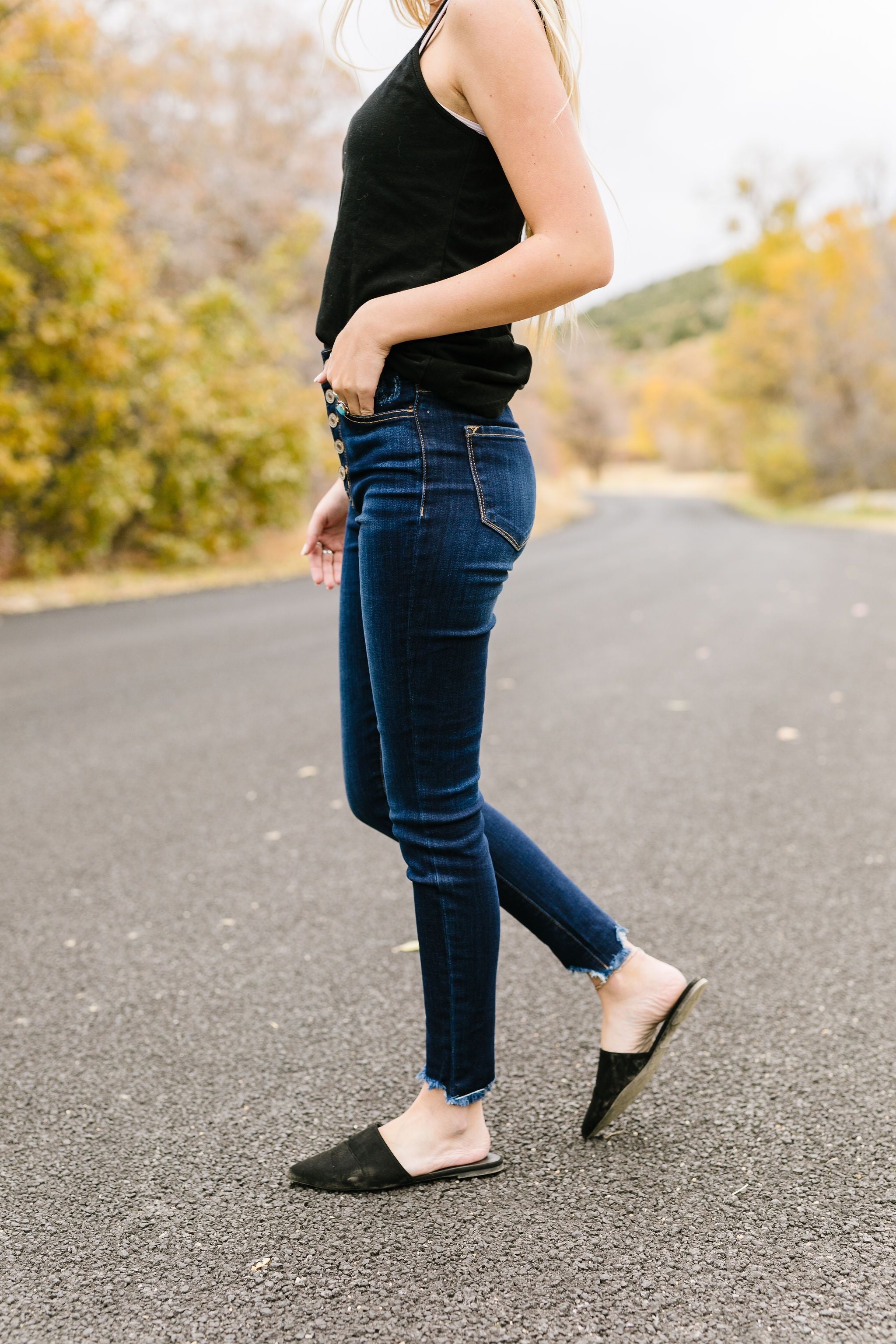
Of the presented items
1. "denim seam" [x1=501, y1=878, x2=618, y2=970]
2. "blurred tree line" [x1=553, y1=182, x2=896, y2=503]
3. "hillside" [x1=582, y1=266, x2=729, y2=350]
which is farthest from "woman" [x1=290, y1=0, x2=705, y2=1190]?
"hillside" [x1=582, y1=266, x2=729, y2=350]

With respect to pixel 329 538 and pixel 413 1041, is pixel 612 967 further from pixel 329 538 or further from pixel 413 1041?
pixel 329 538

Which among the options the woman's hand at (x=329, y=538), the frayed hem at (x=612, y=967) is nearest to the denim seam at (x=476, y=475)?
the woman's hand at (x=329, y=538)

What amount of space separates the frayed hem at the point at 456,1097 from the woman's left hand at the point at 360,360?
1049 mm

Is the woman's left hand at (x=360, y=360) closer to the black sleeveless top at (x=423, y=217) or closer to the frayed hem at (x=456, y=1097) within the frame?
the black sleeveless top at (x=423, y=217)

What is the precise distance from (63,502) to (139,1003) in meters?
10.2

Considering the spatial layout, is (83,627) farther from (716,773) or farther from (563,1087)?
(563,1087)

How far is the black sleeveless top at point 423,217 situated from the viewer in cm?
147

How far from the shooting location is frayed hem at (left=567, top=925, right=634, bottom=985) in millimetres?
1864

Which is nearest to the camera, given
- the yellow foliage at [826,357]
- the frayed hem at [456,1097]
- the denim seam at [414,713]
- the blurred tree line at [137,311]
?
the denim seam at [414,713]

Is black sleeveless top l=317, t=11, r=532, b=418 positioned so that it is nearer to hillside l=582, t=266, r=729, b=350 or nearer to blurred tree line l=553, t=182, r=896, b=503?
blurred tree line l=553, t=182, r=896, b=503

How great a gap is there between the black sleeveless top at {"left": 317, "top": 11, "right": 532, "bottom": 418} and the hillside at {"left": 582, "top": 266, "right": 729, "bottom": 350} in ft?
266

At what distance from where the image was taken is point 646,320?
100875 millimetres

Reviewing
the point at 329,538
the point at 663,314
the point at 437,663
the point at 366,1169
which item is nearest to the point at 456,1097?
the point at 366,1169

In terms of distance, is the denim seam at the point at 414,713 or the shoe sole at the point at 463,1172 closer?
the denim seam at the point at 414,713
